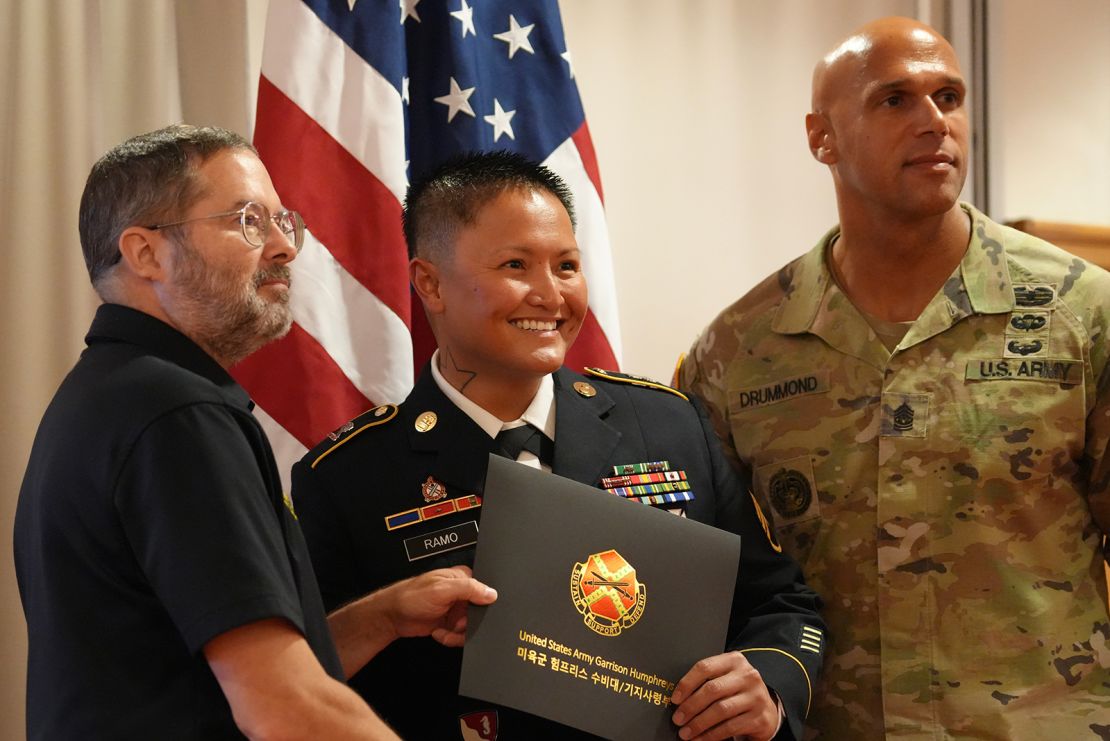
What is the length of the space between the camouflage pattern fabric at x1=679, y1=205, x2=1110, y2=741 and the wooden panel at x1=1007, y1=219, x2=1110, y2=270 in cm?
173

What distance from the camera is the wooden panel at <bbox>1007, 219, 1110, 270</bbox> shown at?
3.74 m

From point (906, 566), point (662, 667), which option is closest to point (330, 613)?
point (662, 667)

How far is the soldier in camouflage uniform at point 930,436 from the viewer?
6.49ft

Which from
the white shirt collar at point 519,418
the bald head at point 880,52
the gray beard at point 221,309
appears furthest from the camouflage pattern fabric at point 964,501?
the gray beard at point 221,309

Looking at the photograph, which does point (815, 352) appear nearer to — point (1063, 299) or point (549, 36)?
point (1063, 299)

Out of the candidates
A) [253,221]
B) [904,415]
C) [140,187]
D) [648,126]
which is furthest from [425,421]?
[648,126]

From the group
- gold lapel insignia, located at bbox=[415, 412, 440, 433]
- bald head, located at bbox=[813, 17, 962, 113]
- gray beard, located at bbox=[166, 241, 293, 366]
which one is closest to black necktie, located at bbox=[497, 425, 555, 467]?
gold lapel insignia, located at bbox=[415, 412, 440, 433]

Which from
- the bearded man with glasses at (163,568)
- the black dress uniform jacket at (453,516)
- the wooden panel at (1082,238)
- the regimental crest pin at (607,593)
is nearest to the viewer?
the bearded man with glasses at (163,568)

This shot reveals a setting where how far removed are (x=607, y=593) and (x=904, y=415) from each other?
2.53ft

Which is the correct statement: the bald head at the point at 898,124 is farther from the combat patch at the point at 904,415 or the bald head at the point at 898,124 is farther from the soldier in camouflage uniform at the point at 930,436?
the combat patch at the point at 904,415

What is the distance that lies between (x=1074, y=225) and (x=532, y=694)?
2.98 metres

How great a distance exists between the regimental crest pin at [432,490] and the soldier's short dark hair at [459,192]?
1.22ft

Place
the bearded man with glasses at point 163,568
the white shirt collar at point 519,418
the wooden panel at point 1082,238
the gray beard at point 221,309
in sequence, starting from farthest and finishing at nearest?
1. the wooden panel at point 1082,238
2. the white shirt collar at point 519,418
3. the gray beard at point 221,309
4. the bearded man with glasses at point 163,568

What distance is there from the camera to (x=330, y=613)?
173cm
